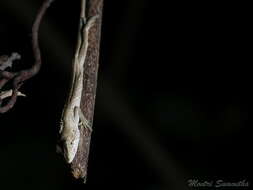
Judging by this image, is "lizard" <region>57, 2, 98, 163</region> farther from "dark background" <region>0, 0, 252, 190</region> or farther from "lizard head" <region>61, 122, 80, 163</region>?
"dark background" <region>0, 0, 252, 190</region>

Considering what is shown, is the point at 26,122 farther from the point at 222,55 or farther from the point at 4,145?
the point at 222,55

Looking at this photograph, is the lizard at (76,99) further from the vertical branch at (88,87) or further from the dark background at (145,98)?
the dark background at (145,98)

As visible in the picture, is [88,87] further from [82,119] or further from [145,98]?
[145,98]

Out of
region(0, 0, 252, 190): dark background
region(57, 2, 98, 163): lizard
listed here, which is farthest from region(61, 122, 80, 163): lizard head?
region(0, 0, 252, 190): dark background

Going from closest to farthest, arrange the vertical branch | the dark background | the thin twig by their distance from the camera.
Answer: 1. the thin twig
2. the vertical branch
3. the dark background

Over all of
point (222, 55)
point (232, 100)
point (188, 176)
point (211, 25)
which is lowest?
point (188, 176)

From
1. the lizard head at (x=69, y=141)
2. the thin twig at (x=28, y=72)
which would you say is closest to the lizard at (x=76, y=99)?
the lizard head at (x=69, y=141)

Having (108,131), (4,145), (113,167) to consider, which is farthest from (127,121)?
(4,145)
